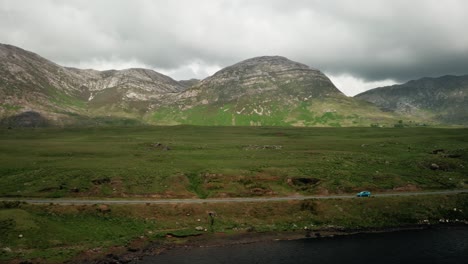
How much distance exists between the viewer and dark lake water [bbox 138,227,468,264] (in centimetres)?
6719

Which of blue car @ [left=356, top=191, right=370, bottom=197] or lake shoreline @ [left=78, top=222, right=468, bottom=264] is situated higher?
blue car @ [left=356, top=191, right=370, bottom=197]

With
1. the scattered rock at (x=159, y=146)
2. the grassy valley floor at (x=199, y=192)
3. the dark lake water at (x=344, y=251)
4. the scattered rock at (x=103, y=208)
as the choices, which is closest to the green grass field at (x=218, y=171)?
the grassy valley floor at (x=199, y=192)

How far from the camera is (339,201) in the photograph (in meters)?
94.7

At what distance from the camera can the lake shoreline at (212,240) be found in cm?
6788

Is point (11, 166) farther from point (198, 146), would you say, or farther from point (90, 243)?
point (198, 146)

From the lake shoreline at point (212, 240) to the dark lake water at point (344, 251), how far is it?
2063 millimetres

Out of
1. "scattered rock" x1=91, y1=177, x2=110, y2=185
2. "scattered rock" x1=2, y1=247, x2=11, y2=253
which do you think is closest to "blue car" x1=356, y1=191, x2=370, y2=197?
"scattered rock" x1=91, y1=177, x2=110, y2=185

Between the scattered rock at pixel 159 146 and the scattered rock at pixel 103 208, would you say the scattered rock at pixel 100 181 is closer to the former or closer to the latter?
the scattered rock at pixel 103 208

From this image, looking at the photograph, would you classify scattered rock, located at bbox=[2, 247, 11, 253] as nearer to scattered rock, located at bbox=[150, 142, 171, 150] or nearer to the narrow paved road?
the narrow paved road

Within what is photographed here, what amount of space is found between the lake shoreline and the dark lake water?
2.06m

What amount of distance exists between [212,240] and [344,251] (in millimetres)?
27897

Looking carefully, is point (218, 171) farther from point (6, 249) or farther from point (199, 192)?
point (6, 249)

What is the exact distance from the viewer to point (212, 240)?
3078 inches

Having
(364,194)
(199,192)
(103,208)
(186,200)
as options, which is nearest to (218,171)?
(199,192)
